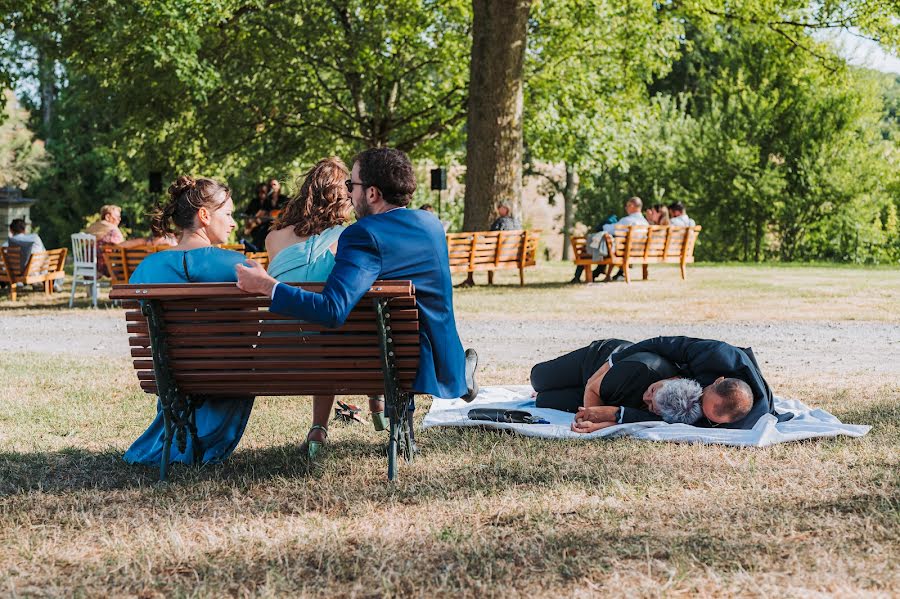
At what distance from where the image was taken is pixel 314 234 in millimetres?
5797

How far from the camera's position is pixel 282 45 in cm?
2492

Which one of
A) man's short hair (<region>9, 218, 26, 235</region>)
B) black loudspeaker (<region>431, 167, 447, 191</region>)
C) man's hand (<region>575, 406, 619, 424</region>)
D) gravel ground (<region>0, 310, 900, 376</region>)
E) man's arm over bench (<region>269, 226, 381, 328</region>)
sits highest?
black loudspeaker (<region>431, 167, 447, 191</region>)

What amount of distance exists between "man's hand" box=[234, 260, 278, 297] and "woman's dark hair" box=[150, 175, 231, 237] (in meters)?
0.75

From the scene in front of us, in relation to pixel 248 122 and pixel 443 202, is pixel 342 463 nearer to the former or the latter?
pixel 248 122

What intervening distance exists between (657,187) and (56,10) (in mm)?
21298

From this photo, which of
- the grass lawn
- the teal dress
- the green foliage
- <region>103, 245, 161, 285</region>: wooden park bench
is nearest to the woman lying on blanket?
the grass lawn

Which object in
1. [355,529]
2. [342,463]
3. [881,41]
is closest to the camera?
[355,529]

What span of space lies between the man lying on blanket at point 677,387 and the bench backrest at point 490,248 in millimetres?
11074

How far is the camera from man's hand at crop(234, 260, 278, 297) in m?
4.63

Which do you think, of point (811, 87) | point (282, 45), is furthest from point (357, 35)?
point (811, 87)

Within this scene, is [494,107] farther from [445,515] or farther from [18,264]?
[445,515]

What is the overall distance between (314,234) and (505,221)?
1337 cm

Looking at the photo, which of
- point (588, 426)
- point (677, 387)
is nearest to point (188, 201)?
point (588, 426)

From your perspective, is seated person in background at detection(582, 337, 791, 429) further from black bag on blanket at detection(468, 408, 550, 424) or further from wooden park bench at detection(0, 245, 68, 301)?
wooden park bench at detection(0, 245, 68, 301)
